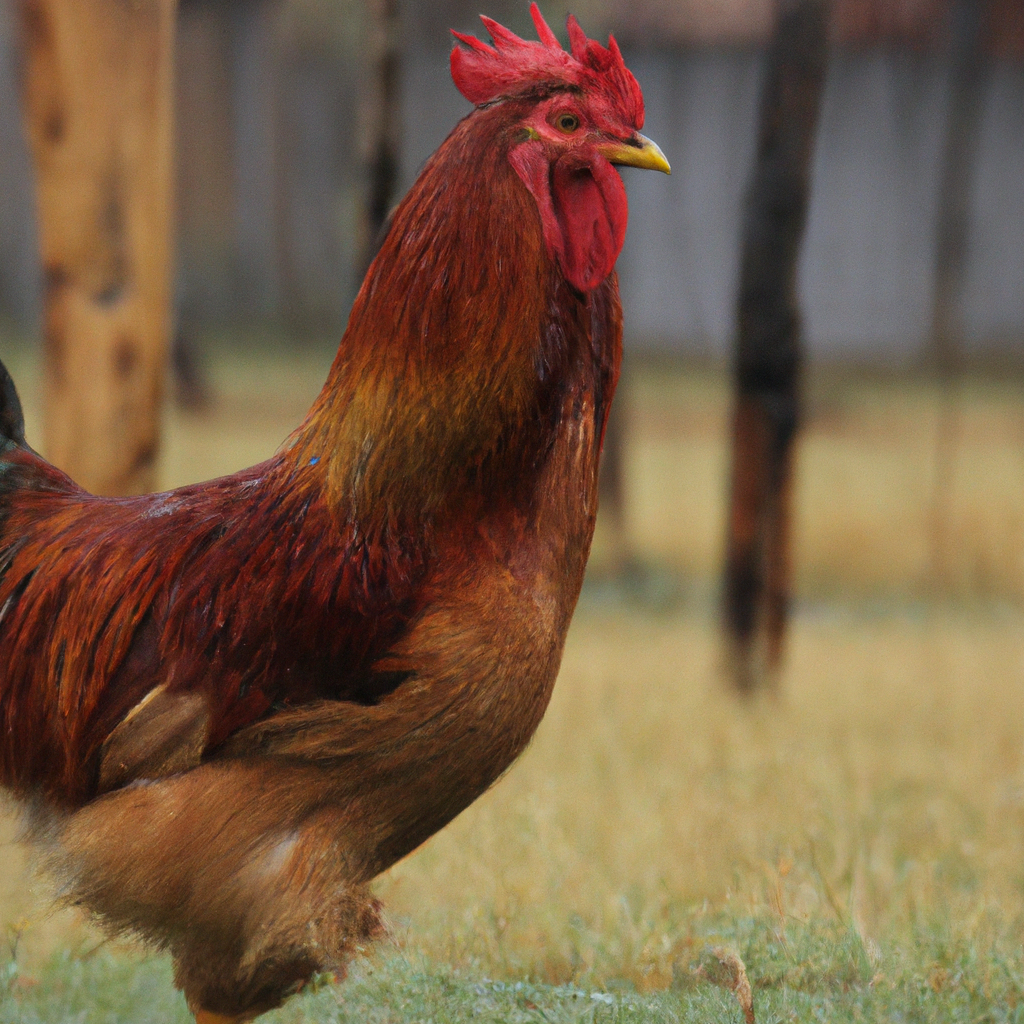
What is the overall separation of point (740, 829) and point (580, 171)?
2546mm

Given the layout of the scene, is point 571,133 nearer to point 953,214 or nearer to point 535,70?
point 535,70

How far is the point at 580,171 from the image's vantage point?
86.6 inches

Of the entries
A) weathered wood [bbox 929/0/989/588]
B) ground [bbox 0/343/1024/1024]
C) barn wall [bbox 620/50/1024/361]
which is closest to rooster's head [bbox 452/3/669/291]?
ground [bbox 0/343/1024/1024]

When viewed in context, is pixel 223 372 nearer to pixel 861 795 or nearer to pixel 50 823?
pixel 861 795

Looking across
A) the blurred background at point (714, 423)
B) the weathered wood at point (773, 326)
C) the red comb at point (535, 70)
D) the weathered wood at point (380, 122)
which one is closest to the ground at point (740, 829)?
the blurred background at point (714, 423)

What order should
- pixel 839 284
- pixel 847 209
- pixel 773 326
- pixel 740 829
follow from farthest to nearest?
pixel 839 284
pixel 847 209
pixel 773 326
pixel 740 829

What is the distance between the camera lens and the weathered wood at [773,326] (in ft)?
16.1

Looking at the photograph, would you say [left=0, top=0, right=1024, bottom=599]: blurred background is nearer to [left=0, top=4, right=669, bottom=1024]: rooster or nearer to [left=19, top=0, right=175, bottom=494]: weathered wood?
[left=19, top=0, right=175, bottom=494]: weathered wood

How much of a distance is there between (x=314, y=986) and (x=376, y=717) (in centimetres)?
79

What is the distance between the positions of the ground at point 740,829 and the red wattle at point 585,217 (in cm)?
151

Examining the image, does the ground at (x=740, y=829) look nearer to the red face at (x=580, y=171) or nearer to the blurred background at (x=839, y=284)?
the blurred background at (x=839, y=284)

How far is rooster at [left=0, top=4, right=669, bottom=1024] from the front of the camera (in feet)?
6.97

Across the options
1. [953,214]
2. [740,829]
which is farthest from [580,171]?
[953,214]

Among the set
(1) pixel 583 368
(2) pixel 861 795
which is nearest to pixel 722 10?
(2) pixel 861 795
